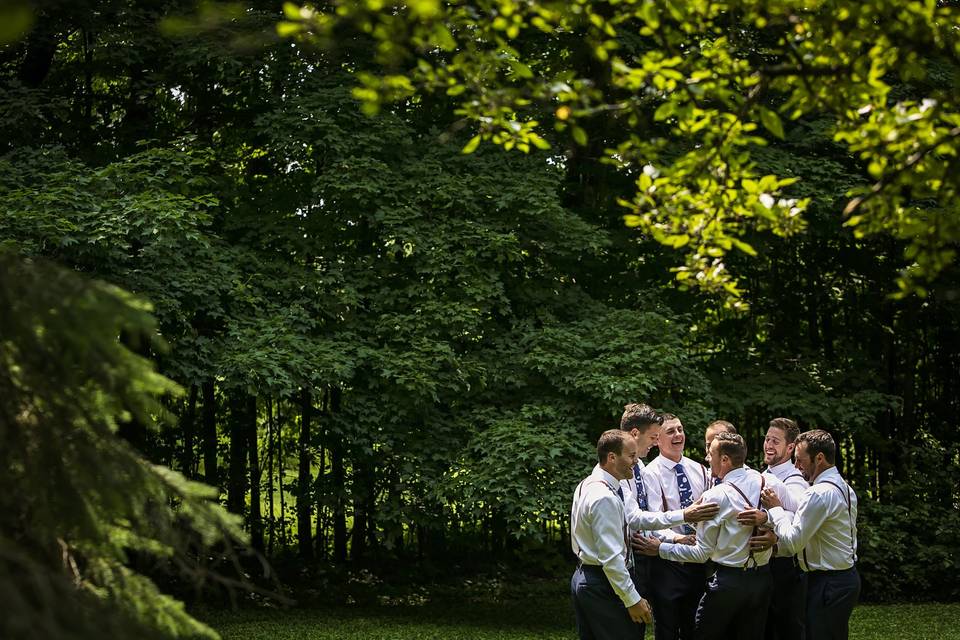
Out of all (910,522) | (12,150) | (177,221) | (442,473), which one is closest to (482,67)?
(177,221)

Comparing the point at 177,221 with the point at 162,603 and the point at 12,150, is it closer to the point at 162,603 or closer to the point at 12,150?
the point at 12,150

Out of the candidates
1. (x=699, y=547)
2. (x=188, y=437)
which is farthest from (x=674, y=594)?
(x=188, y=437)

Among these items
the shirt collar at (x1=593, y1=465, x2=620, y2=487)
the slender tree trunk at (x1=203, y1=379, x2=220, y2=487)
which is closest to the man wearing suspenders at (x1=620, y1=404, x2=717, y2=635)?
the shirt collar at (x1=593, y1=465, x2=620, y2=487)

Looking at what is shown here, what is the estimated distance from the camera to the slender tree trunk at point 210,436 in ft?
47.8

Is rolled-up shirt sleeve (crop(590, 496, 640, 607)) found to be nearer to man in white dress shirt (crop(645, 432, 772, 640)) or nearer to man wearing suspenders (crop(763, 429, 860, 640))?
man in white dress shirt (crop(645, 432, 772, 640))

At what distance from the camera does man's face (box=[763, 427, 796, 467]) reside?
764 cm

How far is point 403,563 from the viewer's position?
15453 mm

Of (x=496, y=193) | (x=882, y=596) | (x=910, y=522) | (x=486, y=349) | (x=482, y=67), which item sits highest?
(x=496, y=193)

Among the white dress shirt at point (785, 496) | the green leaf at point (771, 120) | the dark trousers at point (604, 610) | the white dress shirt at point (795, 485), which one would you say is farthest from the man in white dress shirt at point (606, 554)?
the green leaf at point (771, 120)

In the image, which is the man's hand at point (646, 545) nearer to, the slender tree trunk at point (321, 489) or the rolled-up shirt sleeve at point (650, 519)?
the rolled-up shirt sleeve at point (650, 519)

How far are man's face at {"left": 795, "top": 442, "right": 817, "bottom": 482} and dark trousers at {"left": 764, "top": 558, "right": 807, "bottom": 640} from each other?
0.69 meters

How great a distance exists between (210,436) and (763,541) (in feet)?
32.6

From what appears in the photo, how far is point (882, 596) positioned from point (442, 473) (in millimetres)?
6837

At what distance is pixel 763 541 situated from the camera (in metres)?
6.40
